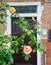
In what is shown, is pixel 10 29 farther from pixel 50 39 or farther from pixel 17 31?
pixel 50 39

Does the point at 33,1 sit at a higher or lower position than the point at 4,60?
higher

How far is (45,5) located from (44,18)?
0.34m

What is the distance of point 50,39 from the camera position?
6250 millimetres

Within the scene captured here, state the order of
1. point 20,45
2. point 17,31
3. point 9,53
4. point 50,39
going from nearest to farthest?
point 9,53, point 20,45, point 50,39, point 17,31

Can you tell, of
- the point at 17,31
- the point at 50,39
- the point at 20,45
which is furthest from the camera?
the point at 17,31

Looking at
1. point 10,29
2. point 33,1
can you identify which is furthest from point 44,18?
point 10,29

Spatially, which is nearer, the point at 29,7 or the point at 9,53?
the point at 9,53

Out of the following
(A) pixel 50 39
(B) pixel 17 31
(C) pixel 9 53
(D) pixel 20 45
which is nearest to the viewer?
(C) pixel 9 53

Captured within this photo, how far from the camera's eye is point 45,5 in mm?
6266

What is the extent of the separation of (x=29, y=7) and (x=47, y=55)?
54.7 inches

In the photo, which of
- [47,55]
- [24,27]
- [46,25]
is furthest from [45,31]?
[24,27]

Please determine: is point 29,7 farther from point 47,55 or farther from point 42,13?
point 47,55

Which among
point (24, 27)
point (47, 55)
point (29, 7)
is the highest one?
point (29, 7)

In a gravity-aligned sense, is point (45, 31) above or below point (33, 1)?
below
